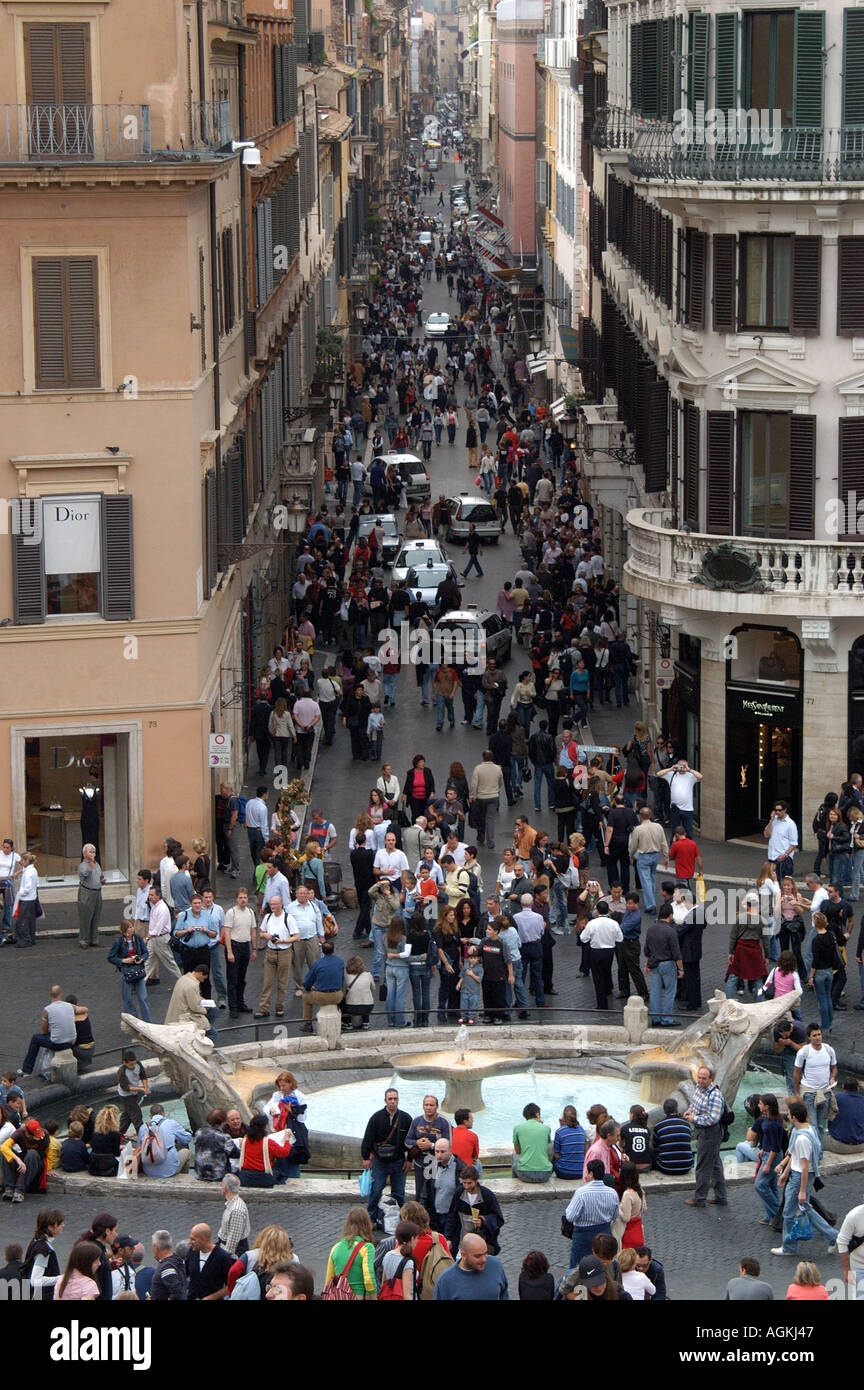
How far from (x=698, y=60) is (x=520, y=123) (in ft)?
254

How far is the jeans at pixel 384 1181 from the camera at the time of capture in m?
21.8

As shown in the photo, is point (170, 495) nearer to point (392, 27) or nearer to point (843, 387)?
point (843, 387)

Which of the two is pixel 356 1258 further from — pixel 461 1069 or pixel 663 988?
pixel 663 988

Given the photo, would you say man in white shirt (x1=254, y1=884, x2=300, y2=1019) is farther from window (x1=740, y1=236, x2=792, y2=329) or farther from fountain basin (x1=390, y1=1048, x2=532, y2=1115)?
window (x1=740, y1=236, x2=792, y2=329)

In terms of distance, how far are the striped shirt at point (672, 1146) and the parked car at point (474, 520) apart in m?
38.7

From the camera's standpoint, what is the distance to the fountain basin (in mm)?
25781

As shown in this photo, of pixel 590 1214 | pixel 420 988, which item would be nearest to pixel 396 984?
pixel 420 988

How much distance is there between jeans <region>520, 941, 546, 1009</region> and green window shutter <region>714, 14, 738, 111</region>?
1291 centimetres

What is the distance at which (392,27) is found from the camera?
177750mm

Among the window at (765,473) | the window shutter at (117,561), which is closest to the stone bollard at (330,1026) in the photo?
the window shutter at (117,561)

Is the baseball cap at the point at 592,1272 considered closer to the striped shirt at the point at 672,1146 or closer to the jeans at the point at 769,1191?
the jeans at the point at 769,1191
